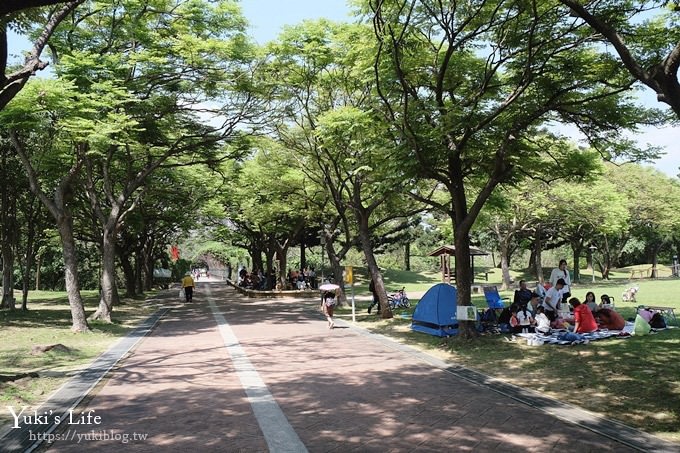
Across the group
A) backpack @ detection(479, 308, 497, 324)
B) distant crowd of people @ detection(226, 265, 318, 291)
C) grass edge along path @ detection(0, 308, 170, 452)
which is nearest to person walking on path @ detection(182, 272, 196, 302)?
distant crowd of people @ detection(226, 265, 318, 291)

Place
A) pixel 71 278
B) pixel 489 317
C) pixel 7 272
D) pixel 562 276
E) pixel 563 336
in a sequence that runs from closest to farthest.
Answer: pixel 563 336
pixel 562 276
pixel 489 317
pixel 71 278
pixel 7 272

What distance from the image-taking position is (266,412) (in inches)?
261

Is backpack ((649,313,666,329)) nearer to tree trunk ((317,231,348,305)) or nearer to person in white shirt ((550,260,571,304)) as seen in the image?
person in white shirt ((550,260,571,304))

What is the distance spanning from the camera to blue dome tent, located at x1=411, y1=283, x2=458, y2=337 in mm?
13391

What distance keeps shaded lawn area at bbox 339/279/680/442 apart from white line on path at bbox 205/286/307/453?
3.73 m

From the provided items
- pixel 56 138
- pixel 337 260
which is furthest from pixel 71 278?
pixel 337 260

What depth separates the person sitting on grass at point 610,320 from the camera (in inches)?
470

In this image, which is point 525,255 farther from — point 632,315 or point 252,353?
point 252,353

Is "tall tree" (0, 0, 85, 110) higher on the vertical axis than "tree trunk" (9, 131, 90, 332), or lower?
higher

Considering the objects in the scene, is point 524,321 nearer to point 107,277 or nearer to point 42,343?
point 42,343

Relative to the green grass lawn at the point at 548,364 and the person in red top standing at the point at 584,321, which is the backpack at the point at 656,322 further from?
the person in red top standing at the point at 584,321

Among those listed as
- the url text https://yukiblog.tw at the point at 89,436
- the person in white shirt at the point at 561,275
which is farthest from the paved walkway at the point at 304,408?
the person in white shirt at the point at 561,275

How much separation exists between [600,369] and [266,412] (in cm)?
550

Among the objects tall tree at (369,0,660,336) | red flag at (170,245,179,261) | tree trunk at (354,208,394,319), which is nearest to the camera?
tall tree at (369,0,660,336)
